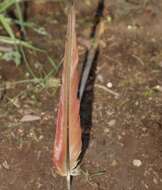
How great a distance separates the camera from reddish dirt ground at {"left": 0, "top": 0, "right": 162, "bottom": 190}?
1.83 meters

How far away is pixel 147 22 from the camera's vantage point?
8.00ft

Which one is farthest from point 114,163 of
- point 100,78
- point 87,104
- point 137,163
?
point 100,78

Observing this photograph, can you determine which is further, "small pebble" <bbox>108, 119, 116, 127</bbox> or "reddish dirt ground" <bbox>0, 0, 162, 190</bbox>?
"small pebble" <bbox>108, 119, 116, 127</bbox>

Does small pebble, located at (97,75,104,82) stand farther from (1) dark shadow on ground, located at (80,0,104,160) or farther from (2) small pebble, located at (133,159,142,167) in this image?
(2) small pebble, located at (133,159,142,167)

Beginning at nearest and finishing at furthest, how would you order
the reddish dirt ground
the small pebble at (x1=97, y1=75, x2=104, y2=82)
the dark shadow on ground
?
the reddish dirt ground → the dark shadow on ground → the small pebble at (x1=97, y1=75, x2=104, y2=82)

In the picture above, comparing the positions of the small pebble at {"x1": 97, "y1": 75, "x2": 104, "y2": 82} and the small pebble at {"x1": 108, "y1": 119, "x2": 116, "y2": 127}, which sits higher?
the small pebble at {"x1": 97, "y1": 75, "x2": 104, "y2": 82}

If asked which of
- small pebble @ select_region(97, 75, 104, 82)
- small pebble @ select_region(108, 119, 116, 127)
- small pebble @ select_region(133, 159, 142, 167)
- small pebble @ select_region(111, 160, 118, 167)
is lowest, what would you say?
small pebble @ select_region(133, 159, 142, 167)

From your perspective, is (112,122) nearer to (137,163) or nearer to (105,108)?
(105,108)

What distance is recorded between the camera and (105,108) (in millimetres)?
2055

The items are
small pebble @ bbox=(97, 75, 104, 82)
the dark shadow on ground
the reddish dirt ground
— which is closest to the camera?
the reddish dirt ground

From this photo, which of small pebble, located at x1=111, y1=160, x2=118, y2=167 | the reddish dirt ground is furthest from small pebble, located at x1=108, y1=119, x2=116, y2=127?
small pebble, located at x1=111, y1=160, x2=118, y2=167

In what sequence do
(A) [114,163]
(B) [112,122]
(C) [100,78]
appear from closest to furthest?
(A) [114,163], (B) [112,122], (C) [100,78]

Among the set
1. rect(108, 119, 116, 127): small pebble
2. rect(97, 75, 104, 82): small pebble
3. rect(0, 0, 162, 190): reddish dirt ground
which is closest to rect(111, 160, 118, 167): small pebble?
rect(0, 0, 162, 190): reddish dirt ground

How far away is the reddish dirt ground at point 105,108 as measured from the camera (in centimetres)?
183
